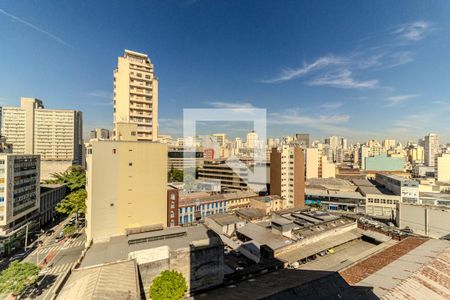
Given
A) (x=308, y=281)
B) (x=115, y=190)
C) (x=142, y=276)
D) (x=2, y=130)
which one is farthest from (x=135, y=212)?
(x=2, y=130)

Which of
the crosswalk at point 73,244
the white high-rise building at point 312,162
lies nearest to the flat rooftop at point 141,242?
the crosswalk at point 73,244

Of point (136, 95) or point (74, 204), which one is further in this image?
point (136, 95)

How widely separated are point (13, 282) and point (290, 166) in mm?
37268

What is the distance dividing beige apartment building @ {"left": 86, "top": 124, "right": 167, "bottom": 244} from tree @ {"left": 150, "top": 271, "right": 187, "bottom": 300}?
25.7 ft

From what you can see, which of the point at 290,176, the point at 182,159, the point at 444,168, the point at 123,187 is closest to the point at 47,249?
the point at 123,187

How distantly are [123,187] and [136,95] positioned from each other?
55.1 feet

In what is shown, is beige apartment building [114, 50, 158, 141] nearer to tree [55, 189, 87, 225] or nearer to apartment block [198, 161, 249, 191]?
tree [55, 189, 87, 225]

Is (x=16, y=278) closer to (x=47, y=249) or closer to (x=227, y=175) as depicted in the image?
(x=47, y=249)

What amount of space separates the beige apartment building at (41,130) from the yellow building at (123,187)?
49.1 m

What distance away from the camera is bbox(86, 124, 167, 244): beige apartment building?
16875mm

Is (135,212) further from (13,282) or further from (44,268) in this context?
(44,268)

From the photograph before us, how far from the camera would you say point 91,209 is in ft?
54.3

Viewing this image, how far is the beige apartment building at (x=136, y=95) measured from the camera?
29438 millimetres

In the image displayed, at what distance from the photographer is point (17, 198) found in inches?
968
